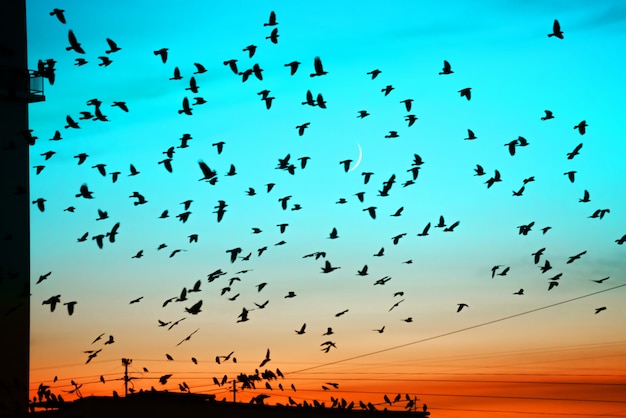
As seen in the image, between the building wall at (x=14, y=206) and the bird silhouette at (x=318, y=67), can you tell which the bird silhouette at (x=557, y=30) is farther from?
the building wall at (x=14, y=206)

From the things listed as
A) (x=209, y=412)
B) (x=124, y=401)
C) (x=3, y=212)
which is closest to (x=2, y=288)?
(x=3, y=212)

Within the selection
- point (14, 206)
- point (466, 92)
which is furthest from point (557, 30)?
point (14, 206)

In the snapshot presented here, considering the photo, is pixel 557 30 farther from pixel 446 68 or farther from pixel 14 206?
pixel 14 206

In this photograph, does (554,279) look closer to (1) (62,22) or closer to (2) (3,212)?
(1) (62,22)

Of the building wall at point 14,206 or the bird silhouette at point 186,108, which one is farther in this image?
the building wall at point 14,206

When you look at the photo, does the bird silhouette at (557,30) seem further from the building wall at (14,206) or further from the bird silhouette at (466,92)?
the building wall at (14,206)

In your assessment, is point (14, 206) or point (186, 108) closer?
point (186, 108)

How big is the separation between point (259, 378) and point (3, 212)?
12951 millimetres

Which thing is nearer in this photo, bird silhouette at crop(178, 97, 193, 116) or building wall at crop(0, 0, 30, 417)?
bird silhouette at crop(178, 97, 193, 116)

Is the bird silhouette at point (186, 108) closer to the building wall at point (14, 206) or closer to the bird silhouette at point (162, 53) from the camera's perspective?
the bird silhouette at point (162, 53)

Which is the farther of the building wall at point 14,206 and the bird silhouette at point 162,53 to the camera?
the building wall at point 14,206

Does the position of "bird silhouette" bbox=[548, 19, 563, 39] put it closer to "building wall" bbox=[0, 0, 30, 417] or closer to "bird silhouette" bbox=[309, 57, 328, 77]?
"bird silhouette" bbox=[309, 57, 328, 77]

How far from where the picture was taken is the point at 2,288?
50031 millimetres

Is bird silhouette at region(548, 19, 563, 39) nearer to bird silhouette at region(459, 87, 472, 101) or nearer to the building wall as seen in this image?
bird silhouette at region(459, 87, 472, 101)
